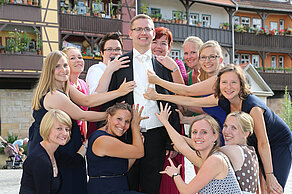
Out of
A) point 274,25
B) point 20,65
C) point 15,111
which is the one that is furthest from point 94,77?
point 274,25

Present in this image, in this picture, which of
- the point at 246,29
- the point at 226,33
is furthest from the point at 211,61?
the point at 246,29

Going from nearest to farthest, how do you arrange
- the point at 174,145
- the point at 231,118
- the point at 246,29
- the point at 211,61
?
the point at 231,118, the point at 174,145, the point at 211,61, the point at 246,29

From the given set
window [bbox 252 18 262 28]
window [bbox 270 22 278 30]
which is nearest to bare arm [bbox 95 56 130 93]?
window [bbox 252 18 262 28]

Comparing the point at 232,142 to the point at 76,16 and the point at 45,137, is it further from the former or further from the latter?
the point at 76,16

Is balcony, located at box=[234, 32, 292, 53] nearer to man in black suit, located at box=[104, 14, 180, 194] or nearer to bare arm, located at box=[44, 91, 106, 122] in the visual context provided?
man in black suit, located at box=[104, 14, 180, 194]

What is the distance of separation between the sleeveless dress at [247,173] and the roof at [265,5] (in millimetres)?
23248

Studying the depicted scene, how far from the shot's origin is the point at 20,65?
54.0 ft

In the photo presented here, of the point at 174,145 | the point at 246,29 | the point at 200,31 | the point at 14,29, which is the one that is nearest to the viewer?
the point at 174,145

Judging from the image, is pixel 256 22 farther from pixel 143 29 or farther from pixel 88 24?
pixel 143 29

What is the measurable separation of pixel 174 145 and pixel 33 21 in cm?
1556

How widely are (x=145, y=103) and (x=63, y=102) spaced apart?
751 mm

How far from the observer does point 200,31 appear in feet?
74.3

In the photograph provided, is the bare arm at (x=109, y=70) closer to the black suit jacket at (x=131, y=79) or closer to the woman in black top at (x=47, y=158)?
the black suit jacket at (x=131, y=79)

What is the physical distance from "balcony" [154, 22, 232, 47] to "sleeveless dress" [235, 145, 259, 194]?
60.0 ft
